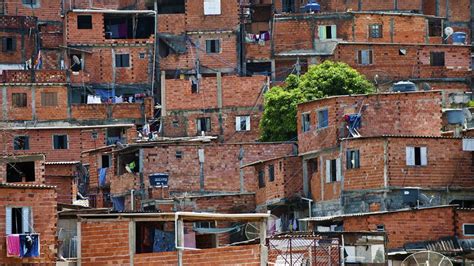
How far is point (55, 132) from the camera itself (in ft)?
277

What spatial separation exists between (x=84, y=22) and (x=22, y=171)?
31732mm

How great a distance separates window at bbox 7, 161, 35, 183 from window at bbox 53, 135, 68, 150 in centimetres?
2456

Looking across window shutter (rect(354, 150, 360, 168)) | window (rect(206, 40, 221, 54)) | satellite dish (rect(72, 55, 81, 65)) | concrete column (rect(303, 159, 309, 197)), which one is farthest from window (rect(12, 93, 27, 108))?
window shutter (rect(354, 150, 360, 168))

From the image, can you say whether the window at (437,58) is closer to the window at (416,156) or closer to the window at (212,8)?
the window at (212,8)

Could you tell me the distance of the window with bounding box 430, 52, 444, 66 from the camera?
3406 inches

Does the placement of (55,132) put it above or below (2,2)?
below

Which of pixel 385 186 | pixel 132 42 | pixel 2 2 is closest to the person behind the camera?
pixel 385 186

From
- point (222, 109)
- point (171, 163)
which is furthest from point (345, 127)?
point (222, 109)

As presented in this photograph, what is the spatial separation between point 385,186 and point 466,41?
31561 mm

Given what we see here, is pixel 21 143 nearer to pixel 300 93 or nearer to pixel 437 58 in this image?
pixel 300 93

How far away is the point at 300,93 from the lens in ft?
260

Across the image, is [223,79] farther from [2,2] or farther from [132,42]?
[2,2]

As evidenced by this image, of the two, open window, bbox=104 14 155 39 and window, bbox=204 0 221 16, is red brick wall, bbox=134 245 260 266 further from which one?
open window, bbox=104 14 155 39

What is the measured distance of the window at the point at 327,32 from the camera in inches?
3492
